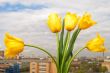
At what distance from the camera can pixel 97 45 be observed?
820mm

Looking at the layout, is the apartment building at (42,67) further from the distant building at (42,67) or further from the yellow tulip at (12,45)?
the yellow tulip at (12,45)

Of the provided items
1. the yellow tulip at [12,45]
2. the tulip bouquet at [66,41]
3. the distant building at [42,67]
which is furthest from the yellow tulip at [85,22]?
the distant building at [42,67]

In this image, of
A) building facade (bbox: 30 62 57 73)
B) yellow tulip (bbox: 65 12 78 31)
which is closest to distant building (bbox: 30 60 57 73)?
building facade (bbox: 30 62 57 73)

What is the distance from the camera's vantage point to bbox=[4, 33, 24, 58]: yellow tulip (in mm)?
815

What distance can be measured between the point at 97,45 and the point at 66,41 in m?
0.09

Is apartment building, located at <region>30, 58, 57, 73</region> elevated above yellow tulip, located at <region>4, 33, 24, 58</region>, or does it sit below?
below

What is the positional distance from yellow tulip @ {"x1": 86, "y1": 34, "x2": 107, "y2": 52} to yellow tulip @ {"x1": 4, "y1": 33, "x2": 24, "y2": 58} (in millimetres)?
190

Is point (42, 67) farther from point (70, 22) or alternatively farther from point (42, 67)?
point (70, 22)

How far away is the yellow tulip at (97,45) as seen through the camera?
2.69ft

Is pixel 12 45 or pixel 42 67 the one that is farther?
pixel 42 67

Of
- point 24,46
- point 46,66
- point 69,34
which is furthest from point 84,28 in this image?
point 46,66

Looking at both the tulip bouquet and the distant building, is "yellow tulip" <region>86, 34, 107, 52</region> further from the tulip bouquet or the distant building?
the distant building

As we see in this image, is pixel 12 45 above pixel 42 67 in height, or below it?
above

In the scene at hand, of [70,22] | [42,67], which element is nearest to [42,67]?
[42,67]
